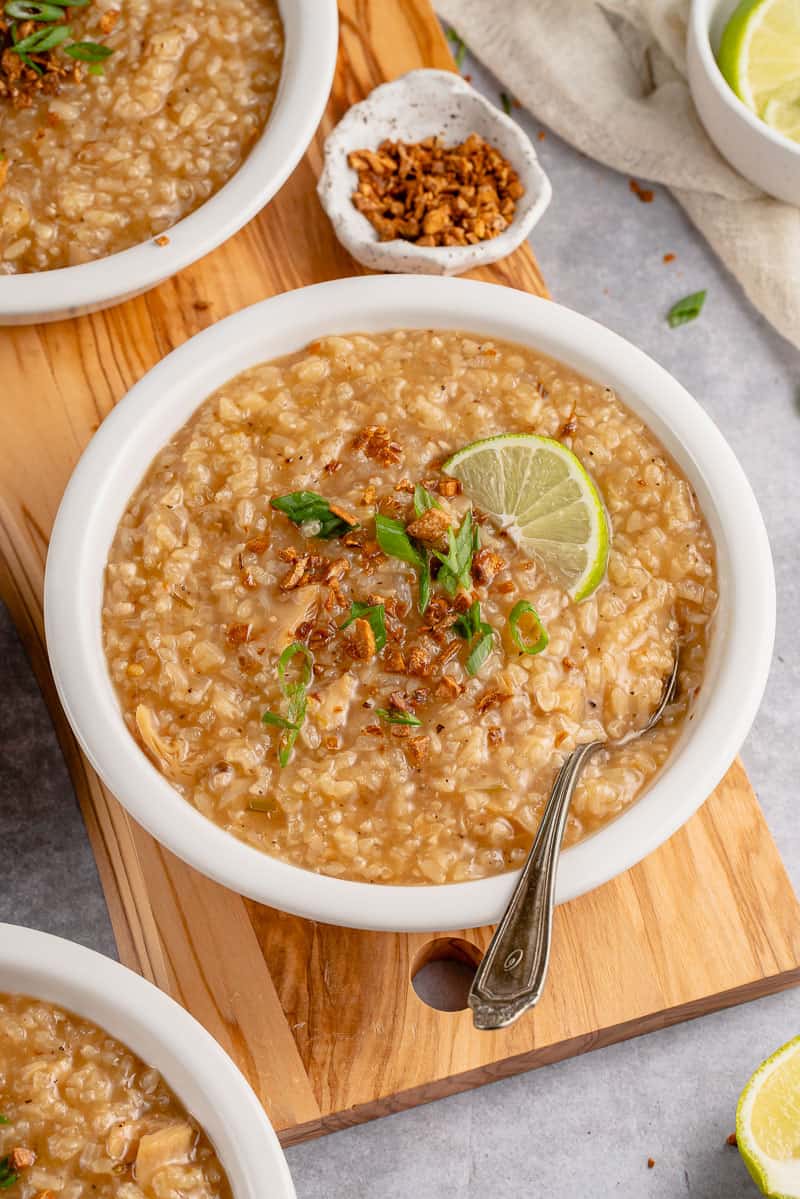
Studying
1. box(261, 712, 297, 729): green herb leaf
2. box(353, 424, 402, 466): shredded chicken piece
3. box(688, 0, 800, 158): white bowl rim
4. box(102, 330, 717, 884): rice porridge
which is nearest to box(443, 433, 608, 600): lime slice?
box(102, 330, 717, 884): rice porridge

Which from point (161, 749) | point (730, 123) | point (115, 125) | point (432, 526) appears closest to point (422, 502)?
point (432, 526)

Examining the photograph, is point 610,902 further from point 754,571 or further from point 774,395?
point 774,395

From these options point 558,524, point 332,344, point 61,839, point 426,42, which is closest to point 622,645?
point 558,524

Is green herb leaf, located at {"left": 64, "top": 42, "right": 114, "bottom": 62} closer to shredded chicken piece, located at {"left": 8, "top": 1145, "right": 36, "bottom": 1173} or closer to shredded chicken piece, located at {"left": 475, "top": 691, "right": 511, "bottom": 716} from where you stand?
shredded chicken piece, located at {"left": 475, "top": 691, "right": 511, "bottom": 716}

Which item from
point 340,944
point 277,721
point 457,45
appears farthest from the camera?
point 457,45

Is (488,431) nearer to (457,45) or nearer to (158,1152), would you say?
(158,1152)
